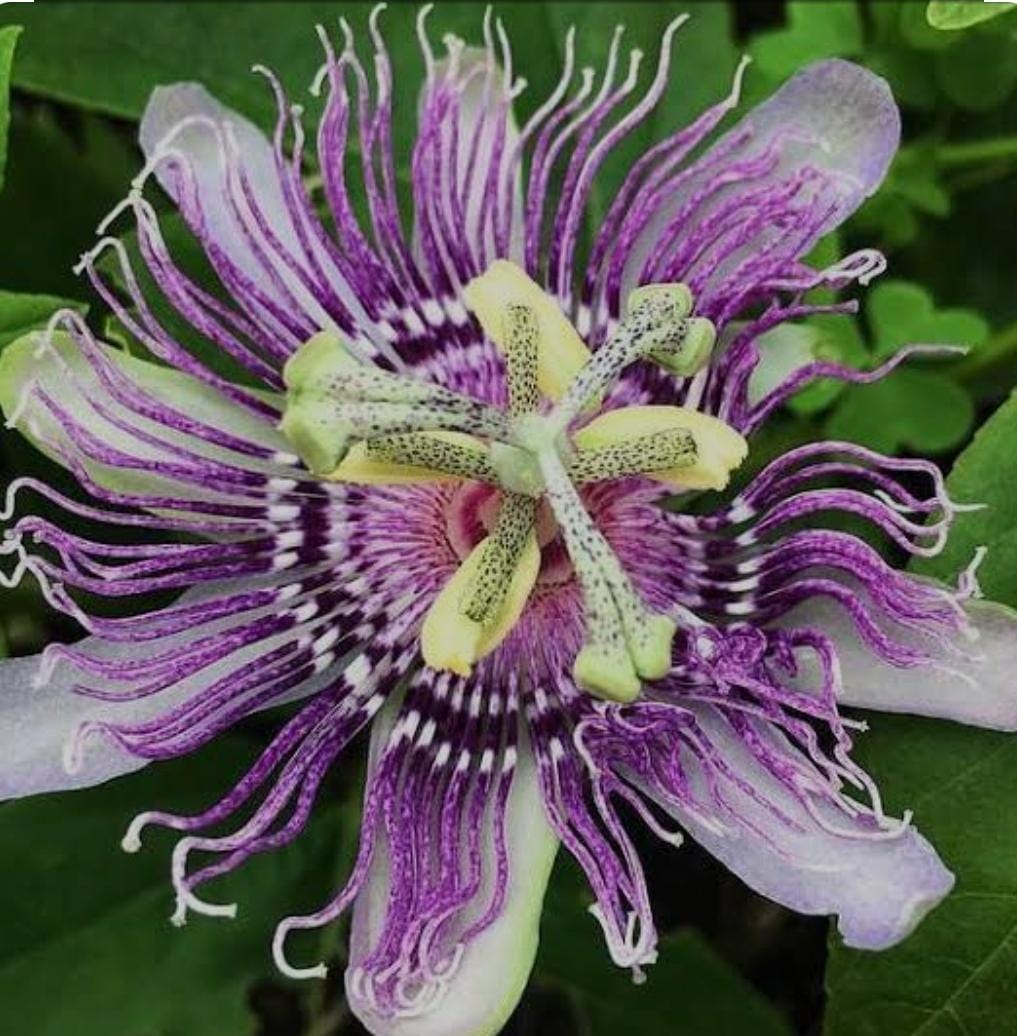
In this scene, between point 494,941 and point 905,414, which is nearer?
point 494,941

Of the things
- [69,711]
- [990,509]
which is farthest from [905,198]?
[69,711]

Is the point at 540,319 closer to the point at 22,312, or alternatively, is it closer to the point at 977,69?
the point at 22,312

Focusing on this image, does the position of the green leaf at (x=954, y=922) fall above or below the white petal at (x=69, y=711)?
below

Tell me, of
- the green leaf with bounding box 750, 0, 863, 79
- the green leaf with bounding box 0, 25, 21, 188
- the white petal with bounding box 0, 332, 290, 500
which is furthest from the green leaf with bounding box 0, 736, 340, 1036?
the green leaf with bounding box 750, 0, 863, 79

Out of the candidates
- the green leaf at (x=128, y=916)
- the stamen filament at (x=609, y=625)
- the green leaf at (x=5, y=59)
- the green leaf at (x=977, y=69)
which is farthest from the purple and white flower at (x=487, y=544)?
the green leaf at (x=977, y=69)

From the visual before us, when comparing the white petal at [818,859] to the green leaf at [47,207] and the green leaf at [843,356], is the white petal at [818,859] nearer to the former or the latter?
the green leaf at [843,356]

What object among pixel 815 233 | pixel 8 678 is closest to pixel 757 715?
pixel 815 233
